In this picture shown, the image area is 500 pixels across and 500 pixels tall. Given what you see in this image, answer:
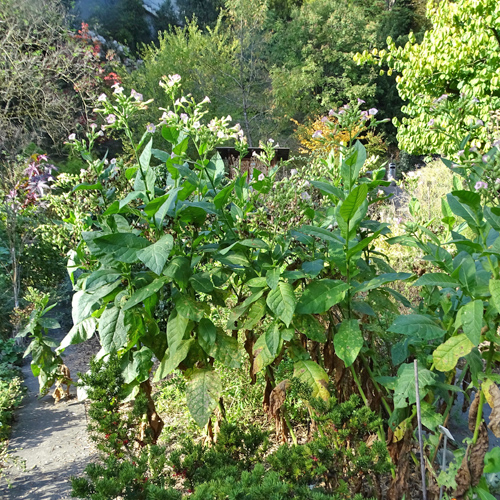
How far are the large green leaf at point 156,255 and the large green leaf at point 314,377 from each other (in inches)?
25.1

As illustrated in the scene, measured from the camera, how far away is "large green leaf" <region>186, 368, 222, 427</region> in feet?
4.85

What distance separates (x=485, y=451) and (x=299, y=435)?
3.75 ft

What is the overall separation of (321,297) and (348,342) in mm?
162

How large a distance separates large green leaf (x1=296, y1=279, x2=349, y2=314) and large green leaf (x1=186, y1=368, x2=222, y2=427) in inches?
17.7

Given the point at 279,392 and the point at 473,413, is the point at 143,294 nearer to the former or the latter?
the point at 279,392

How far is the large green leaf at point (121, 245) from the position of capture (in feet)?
4.41

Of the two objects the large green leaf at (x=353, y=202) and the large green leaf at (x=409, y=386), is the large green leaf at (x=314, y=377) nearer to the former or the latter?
the large green leaf at (x=409, y=386)

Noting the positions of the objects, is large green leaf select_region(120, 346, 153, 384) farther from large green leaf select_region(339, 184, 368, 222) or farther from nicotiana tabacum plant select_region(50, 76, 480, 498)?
large green leaf select_region(339, 184, 368, 222)

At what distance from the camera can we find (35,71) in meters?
7.18

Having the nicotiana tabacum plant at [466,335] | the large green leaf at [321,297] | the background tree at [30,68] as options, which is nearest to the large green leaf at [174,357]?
the large green leaf at [321,297]

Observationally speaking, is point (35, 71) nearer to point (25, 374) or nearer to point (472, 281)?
point (25, 374)

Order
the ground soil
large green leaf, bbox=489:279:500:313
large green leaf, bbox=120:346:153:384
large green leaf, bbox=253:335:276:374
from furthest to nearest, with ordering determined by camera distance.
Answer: the ground soil < large green leaf, bbox=120:346:153:384 < large green leaf, bbox=253:335:276:374 < large green leaf, bbox=489:279:500:313

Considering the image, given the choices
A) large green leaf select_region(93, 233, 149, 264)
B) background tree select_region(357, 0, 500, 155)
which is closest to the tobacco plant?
large green leaf select_region(93, 233, 149, 264)

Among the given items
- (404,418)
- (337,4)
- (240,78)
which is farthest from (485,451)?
(337,4)
